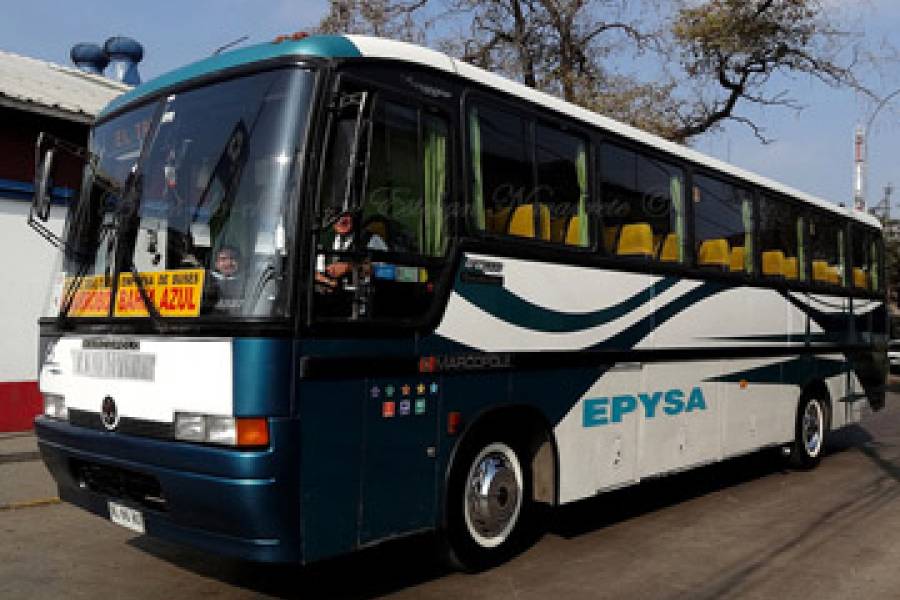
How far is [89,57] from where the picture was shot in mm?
18094

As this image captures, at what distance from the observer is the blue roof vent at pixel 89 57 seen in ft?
59.3

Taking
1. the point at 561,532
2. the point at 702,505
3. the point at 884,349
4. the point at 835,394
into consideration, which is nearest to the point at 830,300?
the point at 835,394

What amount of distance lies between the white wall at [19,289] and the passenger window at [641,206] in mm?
7376

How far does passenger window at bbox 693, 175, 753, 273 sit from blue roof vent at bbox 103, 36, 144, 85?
1418cm

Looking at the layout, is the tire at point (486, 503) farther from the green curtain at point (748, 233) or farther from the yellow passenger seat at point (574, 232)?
the green curtain at point (748, 233)

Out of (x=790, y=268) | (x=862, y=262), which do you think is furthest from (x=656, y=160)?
(x=862, y=262)

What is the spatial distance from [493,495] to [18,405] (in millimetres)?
7688

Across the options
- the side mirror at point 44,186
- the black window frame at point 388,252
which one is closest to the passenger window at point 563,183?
the black window frame at point 388,252

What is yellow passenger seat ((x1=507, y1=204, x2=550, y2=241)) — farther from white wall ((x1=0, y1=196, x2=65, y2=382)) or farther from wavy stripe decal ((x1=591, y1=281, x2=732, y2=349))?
white wall ((x1=0, y1=196, x2=65, y2=382))

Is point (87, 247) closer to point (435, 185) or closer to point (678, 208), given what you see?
point (435, 185)

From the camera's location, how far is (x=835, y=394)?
1045cm

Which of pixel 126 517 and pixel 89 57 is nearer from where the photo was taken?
pixel 126 517

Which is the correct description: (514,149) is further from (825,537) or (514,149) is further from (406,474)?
(825,537)

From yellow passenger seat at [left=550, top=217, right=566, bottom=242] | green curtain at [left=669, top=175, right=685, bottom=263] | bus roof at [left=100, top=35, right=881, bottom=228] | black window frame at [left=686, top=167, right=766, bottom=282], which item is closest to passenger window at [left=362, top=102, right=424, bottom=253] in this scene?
bus roof at [left=100, top=35, right=881, bottom=228]
